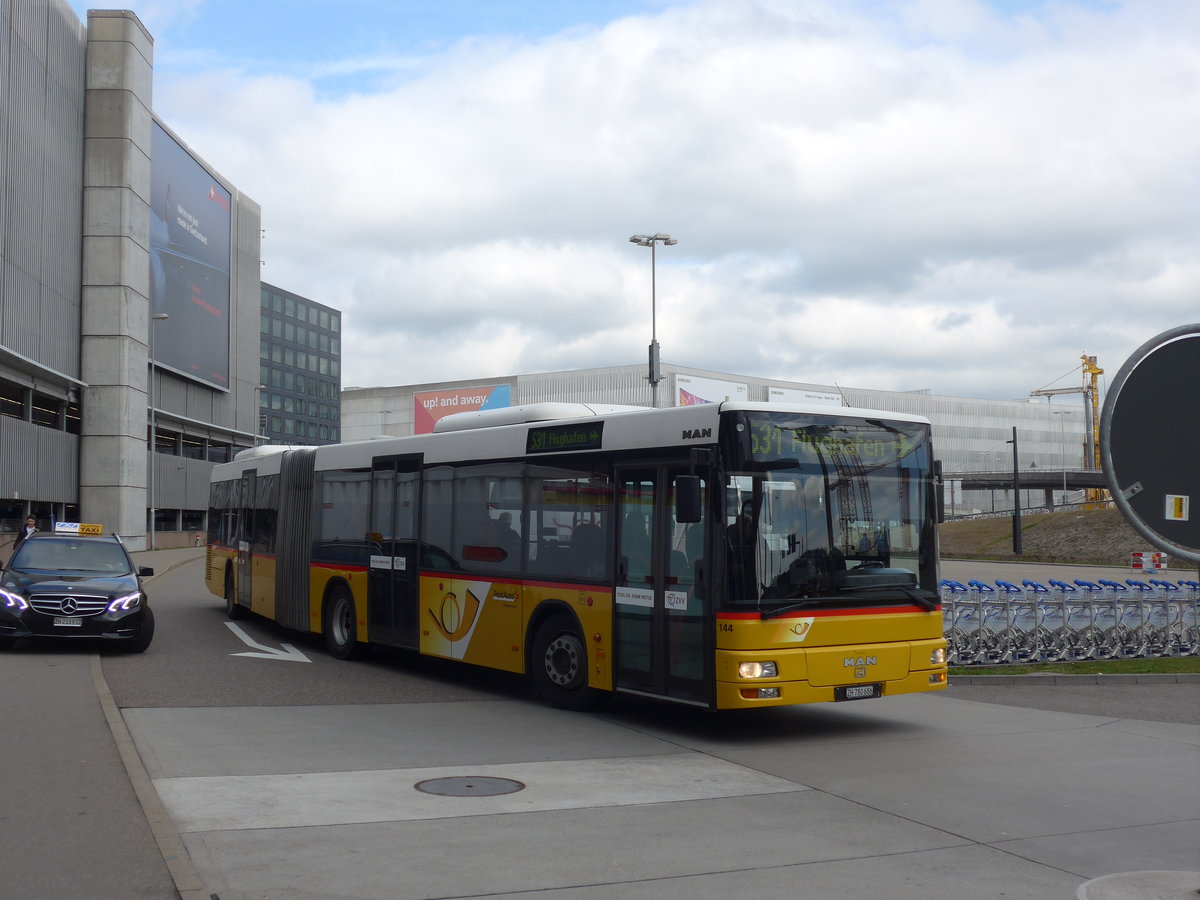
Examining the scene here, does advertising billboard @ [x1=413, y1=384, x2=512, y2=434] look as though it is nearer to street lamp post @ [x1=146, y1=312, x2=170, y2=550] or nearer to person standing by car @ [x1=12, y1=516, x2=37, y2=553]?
street lamp post @ [x1=146, y1=312, x2=170, y2=550]

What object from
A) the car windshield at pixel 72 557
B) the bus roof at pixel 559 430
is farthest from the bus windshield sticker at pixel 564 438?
the car windshield at pixel 72 557

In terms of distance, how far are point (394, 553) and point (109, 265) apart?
45.8 m

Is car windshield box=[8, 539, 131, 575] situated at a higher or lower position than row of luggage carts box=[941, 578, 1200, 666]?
higher

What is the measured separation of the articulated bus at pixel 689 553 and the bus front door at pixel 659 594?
0.06 ft

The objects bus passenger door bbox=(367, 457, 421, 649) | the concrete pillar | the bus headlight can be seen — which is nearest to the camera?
the bus headlight

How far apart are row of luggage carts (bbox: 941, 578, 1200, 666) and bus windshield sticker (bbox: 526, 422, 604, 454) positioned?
543cm

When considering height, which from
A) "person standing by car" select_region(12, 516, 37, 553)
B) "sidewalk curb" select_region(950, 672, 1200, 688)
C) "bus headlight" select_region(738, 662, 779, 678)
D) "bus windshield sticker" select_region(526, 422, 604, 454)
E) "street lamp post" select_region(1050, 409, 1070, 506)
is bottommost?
"sidewalk curb" select_region(950, 672, 1200, 688)

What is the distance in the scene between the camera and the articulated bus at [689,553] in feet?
33.7

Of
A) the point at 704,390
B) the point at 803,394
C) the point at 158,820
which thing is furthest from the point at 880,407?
the point at 158,820

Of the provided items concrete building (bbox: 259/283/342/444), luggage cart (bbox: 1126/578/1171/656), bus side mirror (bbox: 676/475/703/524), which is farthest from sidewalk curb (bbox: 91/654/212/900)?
concrete building (bbox: 259/283/342/444)

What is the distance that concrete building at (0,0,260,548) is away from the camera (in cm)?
4731

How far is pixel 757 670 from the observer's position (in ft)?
33.1

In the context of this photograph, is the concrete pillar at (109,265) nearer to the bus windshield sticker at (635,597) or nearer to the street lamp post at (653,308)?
the street lamp post at (653,308)

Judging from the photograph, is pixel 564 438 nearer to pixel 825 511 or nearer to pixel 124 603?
pixel 825 511
